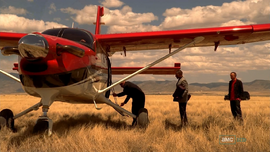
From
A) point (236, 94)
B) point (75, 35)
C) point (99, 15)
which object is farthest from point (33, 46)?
point (99, 15)

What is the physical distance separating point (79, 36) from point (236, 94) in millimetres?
4644

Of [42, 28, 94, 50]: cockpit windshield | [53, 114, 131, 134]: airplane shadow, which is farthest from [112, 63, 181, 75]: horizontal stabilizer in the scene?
[42, 28, 94, 50]: cockpit windshield

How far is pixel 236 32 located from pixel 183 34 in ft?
4.71

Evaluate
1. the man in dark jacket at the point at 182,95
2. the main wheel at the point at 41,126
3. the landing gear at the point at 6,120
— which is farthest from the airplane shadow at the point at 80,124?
the man in dark jacket at the point at 182,95

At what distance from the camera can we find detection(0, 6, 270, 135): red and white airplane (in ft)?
12.4

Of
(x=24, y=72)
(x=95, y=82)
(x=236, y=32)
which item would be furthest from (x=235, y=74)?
(x=24, y=72)

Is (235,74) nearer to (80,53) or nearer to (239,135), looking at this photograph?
(239,135)

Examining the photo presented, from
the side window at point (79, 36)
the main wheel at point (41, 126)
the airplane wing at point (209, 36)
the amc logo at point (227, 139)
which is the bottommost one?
the amc logo at point (227, 139)

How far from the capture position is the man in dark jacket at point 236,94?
248 inches

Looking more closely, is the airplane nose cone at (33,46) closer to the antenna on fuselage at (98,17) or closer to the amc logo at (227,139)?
the amc logo at (227,139)

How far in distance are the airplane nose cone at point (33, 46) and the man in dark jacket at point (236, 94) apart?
17.1 feet

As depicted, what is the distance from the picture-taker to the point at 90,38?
5.54 meters

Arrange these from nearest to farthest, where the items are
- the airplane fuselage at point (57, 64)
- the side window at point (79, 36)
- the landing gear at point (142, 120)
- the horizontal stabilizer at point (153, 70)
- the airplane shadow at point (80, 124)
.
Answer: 1. the airplane fuselage at point (57, 64)
2. the side window at point (79, 36)
3. the airplane shadow at point (80, 124)
4. the landing gear at point (142, 120)
5. the horizontal stabilizer at point (153, 70)

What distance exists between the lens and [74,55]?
4285 mm
